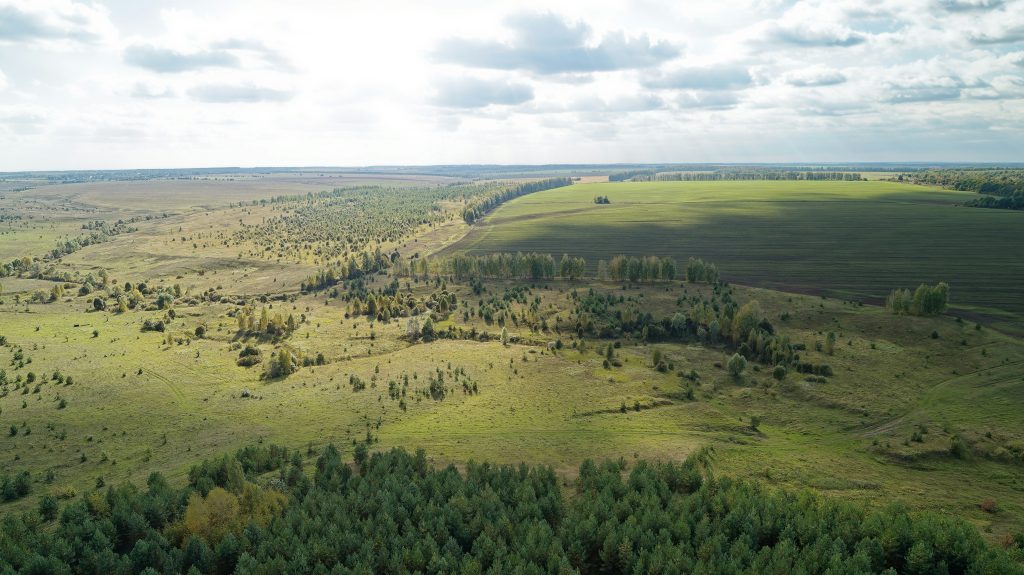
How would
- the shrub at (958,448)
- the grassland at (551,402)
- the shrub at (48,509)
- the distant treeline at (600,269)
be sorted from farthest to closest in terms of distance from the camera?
1. the distant treeline at (600,269)
2. the shrub at (958,448)
3. the grassland at (551,402)
4. the shrub at (48,509)

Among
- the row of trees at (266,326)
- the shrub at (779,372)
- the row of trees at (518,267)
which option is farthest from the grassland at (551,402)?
the row of trees at (518,267)

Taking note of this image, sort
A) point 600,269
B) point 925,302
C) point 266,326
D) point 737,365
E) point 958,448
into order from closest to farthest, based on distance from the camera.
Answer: point 958,448, point 737,365, point 925,302, point 266,326, point 600,269

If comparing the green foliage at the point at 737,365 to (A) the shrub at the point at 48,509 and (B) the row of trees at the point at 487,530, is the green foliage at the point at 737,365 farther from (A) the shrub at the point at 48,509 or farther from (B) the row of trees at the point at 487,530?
(A) the shrub at the point at 48,509

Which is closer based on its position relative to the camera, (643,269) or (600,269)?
(643,269)

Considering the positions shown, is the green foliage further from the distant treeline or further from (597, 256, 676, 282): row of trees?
(597, 256, 676, 282): row of trees

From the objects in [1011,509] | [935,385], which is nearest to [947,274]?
[935,385]

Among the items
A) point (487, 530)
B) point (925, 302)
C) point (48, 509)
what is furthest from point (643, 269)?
point (48, 509)

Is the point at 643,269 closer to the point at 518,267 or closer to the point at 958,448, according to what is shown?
the point at 518,267

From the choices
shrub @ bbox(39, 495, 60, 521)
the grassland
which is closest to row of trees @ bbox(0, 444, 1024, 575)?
shrub @ bbox(39, 495, 60, 521)
